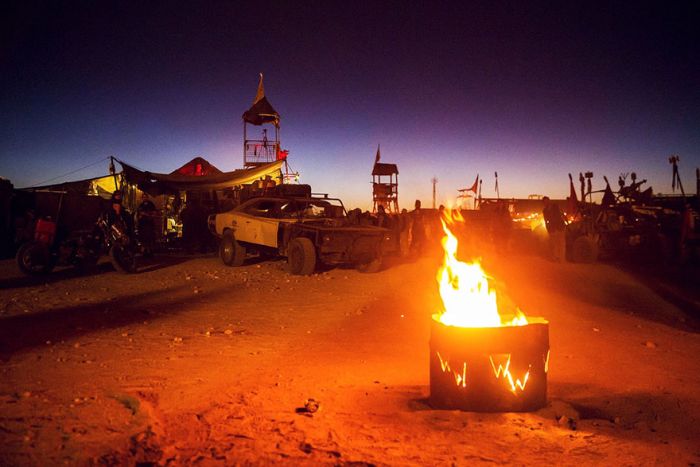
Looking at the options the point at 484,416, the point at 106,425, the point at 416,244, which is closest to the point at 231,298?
the point at 106,425

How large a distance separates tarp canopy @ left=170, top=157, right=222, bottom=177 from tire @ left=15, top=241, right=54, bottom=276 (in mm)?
13392

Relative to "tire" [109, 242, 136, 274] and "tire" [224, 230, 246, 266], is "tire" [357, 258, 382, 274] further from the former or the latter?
"tire" [109, 242, 136, 274]

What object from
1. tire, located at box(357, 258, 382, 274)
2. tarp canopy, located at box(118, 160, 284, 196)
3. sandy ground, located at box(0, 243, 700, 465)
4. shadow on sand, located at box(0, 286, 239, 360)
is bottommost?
sandy ground, located at box(0, 243, 700, 465)

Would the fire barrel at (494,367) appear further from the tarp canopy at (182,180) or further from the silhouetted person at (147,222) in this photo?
the tarp canopy at (182,180)

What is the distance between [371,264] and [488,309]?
719cm

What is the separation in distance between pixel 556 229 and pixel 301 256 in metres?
7.76

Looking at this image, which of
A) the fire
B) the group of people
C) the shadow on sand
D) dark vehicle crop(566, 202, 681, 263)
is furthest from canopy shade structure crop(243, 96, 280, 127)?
the fire

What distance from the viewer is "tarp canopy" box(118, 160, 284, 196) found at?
54.5 feet

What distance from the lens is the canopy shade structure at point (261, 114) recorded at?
2164cm

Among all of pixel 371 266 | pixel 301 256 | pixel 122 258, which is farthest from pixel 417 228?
pixel 122 258

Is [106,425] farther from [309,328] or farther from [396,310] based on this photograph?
[396,310]

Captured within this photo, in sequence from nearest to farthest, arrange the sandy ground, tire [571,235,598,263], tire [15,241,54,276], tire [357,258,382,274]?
1. the sandy ground
2. tire [15,241,54,276]
3. tire [357,258,382,274]
4. tire [571,235,598,263]

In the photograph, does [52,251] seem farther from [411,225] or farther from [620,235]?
[620,235]

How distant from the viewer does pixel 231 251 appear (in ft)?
39.4
